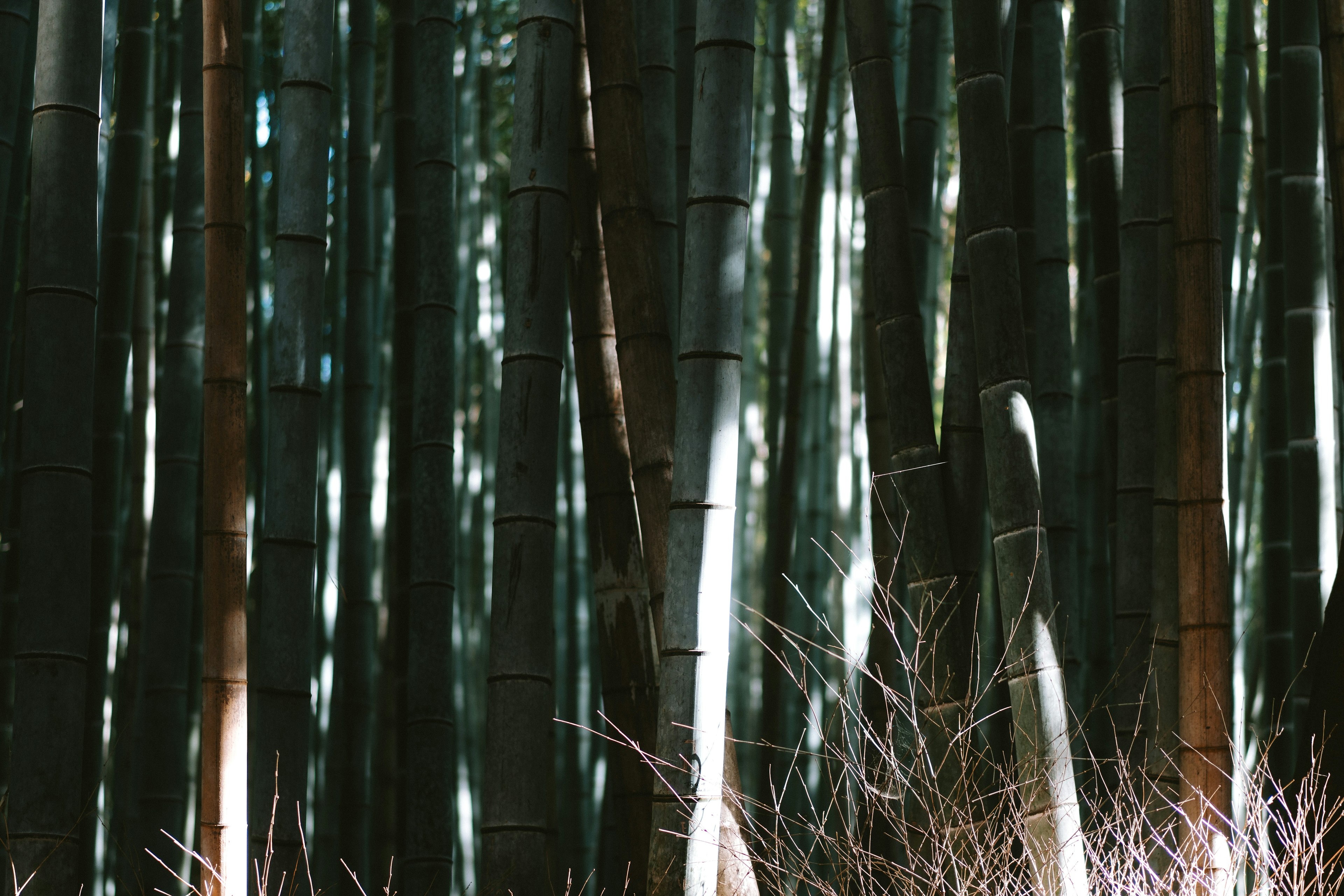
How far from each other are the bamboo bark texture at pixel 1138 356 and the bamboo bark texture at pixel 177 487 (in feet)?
7.00

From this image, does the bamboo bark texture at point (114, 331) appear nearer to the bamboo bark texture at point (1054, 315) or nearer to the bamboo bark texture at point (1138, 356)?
the bamboo bark texture at point (1054, 315)

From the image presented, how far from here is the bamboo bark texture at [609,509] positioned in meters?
2.50

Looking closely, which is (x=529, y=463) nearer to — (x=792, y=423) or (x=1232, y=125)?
(x=792, y=423)

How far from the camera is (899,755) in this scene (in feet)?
8.88

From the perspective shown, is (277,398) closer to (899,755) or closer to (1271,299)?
(899,755)

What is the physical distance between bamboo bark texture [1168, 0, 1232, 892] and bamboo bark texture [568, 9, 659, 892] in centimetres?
96

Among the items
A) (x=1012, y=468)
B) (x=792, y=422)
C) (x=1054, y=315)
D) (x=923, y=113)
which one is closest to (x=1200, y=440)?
(x=1012, y=468)

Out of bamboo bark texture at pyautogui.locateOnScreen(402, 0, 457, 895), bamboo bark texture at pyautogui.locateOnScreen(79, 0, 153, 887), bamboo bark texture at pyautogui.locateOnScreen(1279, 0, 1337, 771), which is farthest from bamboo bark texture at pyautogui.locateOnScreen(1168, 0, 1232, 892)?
bamboo bark texture at pyautogui.locateOnScreen(79, 0, 153, 887)

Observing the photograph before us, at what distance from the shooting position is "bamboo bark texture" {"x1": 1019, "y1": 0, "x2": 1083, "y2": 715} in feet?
9.52

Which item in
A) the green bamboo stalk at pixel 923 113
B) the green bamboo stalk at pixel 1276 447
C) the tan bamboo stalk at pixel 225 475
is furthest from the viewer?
the green bamboo stalk at pixel 1276 447

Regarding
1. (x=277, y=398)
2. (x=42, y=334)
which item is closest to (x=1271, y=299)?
(x=277, y=398)

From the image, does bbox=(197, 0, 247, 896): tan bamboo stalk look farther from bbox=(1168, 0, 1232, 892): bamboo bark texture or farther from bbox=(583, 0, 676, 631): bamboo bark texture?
bbox=(1168, 0, 1232, 892): bamboo bark texture

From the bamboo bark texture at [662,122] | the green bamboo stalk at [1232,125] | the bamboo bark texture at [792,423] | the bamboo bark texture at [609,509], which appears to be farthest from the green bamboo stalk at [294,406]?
the green bamboo stalk at [1232,125]

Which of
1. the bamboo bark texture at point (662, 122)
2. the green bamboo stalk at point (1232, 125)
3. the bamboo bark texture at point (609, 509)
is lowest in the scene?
the bamboo bark texture at point (609, 509)
